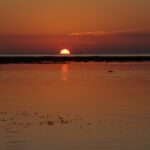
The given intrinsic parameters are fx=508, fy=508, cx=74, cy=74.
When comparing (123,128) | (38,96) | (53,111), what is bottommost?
(123,128)

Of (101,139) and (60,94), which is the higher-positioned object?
(60,94)

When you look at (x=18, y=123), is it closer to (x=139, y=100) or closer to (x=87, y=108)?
(x=87, y=108)

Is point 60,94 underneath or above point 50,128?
above

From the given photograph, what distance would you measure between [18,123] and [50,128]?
151cm

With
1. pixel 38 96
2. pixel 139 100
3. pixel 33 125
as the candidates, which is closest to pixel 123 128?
pixel 33 125

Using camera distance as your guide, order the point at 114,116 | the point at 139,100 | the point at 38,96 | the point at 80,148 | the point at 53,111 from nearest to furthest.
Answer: the point at 80,148, the point at 114,116, the point at 53,111, the point at 139,100, the point at 38,96

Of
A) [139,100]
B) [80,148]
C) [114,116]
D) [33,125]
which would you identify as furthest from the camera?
[139,100]

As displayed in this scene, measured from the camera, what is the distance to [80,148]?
13312 millimetres

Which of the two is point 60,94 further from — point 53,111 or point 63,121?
point 63,121

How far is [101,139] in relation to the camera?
47.4ft

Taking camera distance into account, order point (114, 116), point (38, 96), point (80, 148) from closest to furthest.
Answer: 1. point (80, 148)
2. point (114, 116)
3. point (38, 96)

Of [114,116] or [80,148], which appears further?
[114,116]

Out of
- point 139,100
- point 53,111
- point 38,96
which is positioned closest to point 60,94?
point 38,96

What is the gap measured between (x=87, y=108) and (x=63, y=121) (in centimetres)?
387
